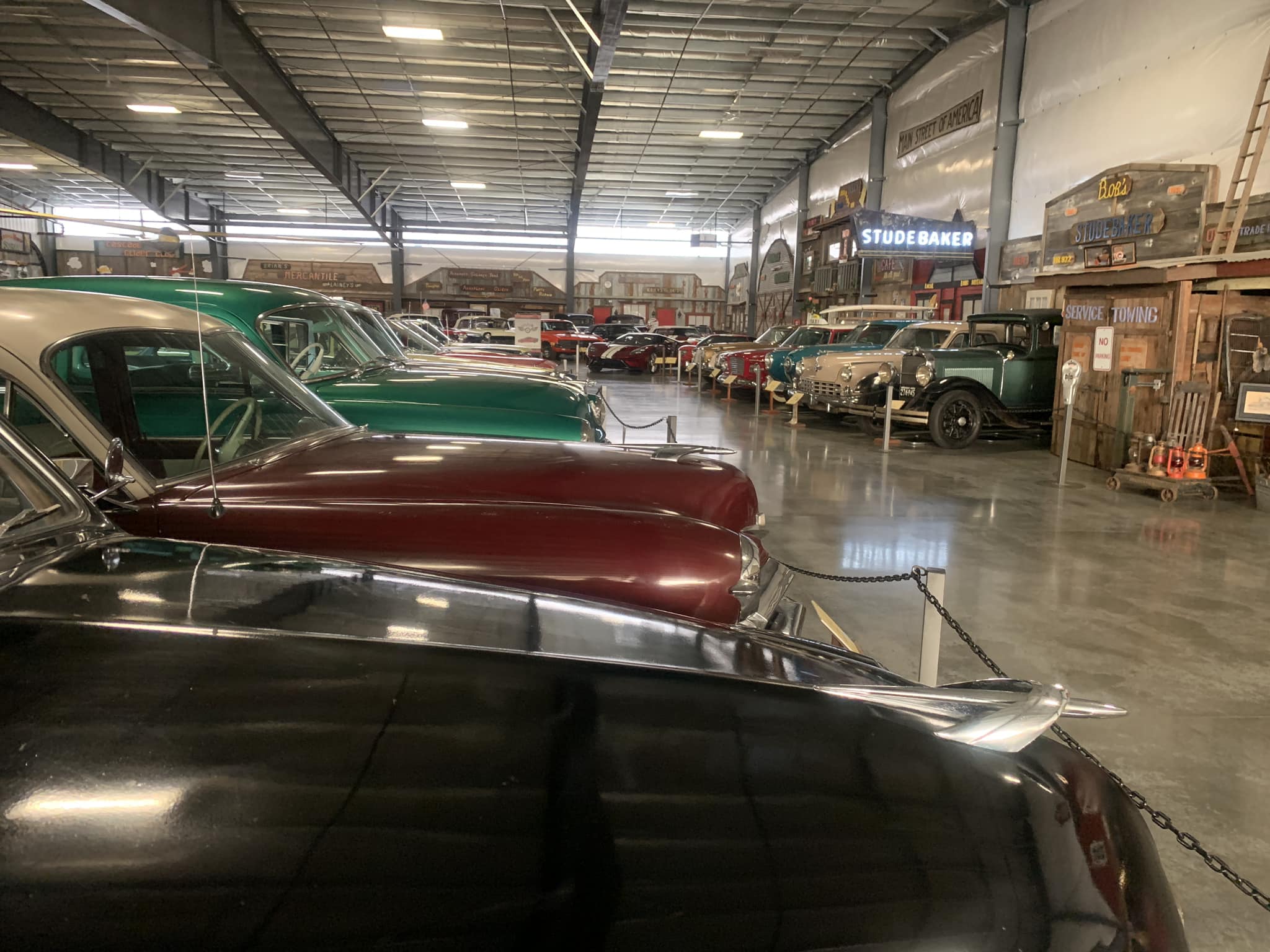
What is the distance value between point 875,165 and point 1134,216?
11.2 metres

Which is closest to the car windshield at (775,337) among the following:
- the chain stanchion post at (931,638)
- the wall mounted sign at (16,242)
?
the wall mounted sign at (16,242)

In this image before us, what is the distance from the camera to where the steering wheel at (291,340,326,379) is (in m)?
5.56

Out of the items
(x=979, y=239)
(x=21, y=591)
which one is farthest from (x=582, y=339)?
(x=21, y=591)

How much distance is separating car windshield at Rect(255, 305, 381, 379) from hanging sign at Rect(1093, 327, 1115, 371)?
799 centimetres

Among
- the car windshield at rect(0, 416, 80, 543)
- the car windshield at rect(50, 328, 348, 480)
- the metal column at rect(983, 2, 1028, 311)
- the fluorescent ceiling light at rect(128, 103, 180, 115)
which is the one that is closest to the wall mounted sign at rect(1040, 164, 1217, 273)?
the metal column at rect(983, 2, 1028, 311)

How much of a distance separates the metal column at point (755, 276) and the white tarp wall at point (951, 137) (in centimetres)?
1191

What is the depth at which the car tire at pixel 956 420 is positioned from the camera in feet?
39.2

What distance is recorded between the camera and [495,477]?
3.04 metres

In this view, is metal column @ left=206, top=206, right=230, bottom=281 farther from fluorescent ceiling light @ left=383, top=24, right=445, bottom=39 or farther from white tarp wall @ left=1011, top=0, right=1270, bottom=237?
white tarp wall @ left=1011, top=0, right=1270, bottom=237

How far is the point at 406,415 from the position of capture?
202 inches

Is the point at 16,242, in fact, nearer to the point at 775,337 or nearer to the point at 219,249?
the point at 775,337

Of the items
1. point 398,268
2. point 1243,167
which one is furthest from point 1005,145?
point 398,268

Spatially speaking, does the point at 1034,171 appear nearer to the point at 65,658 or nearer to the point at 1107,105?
the point at 1107,105

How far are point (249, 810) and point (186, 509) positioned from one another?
1.82 meters
